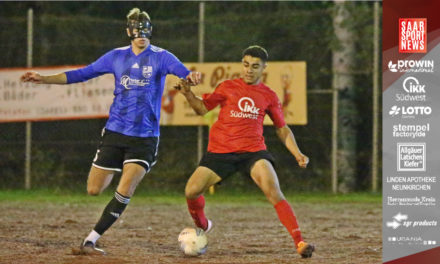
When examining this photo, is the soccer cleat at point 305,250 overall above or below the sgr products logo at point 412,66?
below

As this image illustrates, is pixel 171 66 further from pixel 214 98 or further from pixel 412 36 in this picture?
pixel 412 36

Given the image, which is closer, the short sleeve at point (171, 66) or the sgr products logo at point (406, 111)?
the sgr products logo at point (406, 111)

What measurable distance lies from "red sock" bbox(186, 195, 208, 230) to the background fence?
7.58m

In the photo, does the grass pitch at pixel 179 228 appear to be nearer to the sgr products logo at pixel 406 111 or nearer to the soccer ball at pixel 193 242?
the soccer ball at pixel 193 242

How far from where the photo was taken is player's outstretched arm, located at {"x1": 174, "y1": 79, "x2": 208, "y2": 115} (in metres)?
8.66

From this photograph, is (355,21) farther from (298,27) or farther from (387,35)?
(387,35)

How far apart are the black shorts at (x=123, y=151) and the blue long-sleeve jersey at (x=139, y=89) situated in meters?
0.06

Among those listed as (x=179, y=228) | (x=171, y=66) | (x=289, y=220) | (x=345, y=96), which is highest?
(x=345, y=96)

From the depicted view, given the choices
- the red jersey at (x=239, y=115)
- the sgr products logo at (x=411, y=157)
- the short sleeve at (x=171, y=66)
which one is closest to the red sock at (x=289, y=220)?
the red jersey at (x=239, y=115)

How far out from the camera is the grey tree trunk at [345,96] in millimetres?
17125

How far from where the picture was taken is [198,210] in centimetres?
943

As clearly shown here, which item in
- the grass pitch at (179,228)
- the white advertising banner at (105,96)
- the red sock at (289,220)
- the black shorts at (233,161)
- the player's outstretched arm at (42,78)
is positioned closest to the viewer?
the red sock at (289,220)

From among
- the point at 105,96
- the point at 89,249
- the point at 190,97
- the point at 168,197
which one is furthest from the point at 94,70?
the point at 168,197

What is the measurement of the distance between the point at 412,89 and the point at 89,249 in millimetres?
3457
